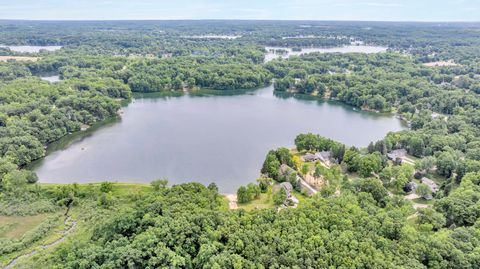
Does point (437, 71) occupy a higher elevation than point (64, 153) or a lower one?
higher

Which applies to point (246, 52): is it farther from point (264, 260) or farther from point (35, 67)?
point (264, 260)

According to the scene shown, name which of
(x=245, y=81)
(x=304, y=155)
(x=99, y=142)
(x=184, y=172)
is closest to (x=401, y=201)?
(x=304, y=155)

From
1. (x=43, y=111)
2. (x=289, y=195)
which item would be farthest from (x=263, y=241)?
(x=43, y=111)

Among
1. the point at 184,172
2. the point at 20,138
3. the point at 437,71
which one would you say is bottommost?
the point at 184,172

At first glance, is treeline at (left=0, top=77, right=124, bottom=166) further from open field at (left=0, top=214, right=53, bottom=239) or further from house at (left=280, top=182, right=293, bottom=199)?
house at (left=280, top=182, right=293, bottom=199)

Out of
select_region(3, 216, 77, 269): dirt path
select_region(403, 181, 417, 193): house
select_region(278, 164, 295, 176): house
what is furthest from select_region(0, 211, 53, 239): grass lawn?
select_region(403, 181, 417, 193): house

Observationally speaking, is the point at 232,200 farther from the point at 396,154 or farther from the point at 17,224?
the point at 396,154

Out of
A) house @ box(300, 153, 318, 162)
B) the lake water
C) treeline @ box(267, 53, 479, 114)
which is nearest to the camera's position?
the lake water
